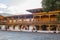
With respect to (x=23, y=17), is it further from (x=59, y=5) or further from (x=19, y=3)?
(x=19, y=3)

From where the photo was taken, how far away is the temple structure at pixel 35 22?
1401 inches

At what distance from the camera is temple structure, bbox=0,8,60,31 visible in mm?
35594

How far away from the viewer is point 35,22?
122 feet

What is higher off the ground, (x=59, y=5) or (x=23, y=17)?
(x=59, y=5)

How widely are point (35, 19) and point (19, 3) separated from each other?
121ft

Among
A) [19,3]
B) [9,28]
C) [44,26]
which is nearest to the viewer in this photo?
[44,26]

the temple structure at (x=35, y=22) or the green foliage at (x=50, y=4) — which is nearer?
the green foliage at (x=50, y=4)

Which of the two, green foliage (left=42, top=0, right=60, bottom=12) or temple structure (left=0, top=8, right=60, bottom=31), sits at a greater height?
green foliage (left=42, top=0, right=60, bottom=12)

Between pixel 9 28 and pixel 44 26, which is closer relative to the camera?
pixel 44 26

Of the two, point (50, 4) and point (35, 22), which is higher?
point (50, 4)

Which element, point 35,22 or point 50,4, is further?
point 35,22

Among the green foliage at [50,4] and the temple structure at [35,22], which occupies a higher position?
the green foliage at [50,4]

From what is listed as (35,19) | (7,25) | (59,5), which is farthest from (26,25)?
(59,5)

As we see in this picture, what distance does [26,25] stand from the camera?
129ft
